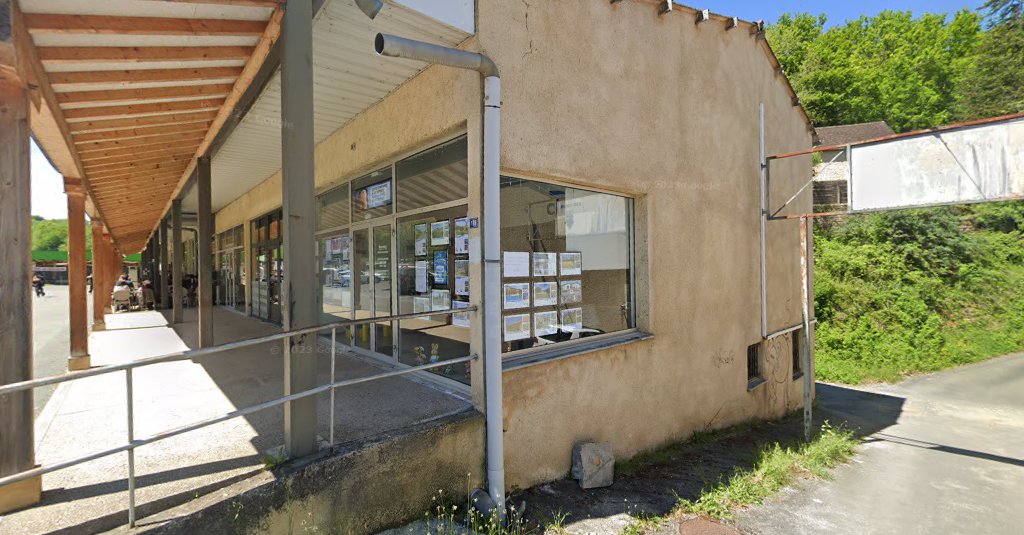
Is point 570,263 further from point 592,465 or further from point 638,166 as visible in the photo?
point 592,465

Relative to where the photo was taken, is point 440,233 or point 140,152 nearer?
point 440,233

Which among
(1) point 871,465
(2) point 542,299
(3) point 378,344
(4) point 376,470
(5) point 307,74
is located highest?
(5) point 307,74

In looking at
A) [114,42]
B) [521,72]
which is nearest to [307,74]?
[114,42]

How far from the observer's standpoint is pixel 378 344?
6188 millimetres

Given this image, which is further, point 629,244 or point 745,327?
point 745,327

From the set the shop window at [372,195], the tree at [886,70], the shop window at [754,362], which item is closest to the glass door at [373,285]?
the shop window at [372,195]

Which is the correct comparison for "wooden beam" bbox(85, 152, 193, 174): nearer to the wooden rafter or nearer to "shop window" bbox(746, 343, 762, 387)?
the wooden rafter

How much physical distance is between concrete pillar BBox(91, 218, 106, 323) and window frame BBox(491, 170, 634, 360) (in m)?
10.5

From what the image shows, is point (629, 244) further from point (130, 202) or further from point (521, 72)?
point (130, 202)

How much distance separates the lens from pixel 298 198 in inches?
127

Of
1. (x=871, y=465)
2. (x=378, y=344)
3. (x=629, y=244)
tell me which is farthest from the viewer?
(x=871, y=465)

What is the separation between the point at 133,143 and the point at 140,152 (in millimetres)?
587

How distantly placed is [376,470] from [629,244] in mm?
3713

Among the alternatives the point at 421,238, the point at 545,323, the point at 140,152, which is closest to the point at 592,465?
the point at 545,323
